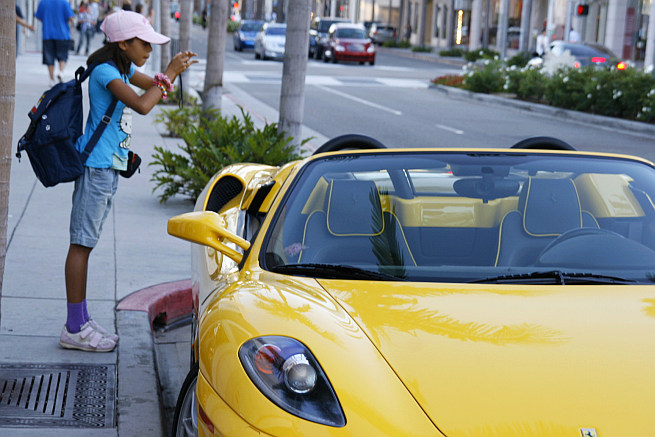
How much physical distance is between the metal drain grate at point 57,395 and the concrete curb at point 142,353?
7 cm

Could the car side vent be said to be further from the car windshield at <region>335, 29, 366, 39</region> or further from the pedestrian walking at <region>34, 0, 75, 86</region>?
the car windshield at <region>335, 29, 366, 39</region>

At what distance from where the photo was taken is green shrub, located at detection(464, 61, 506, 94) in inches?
1127

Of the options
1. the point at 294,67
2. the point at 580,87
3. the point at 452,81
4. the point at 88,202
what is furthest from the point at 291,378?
the point at 452,81

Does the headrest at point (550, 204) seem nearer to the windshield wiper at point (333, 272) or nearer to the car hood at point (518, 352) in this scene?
the car hood at point (518, 352)

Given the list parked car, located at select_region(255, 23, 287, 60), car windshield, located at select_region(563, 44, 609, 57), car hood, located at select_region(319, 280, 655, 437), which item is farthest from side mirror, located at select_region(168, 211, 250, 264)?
parked car, located at select_region(255, 23, 287, 60)

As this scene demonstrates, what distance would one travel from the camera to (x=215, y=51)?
47.7ft

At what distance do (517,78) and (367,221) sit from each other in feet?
81.6

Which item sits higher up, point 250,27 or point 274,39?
point 250,27

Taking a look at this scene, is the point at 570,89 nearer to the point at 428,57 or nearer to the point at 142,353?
the point at 142,353

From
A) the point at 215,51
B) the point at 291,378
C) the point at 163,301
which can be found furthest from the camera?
the point at 215,51

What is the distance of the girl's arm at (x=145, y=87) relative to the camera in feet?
16.5

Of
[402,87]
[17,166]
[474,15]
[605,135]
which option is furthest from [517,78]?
[474,15]

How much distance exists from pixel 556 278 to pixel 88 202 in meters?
→ 2.57

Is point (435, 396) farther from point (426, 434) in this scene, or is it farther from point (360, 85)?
point (360, 85)
